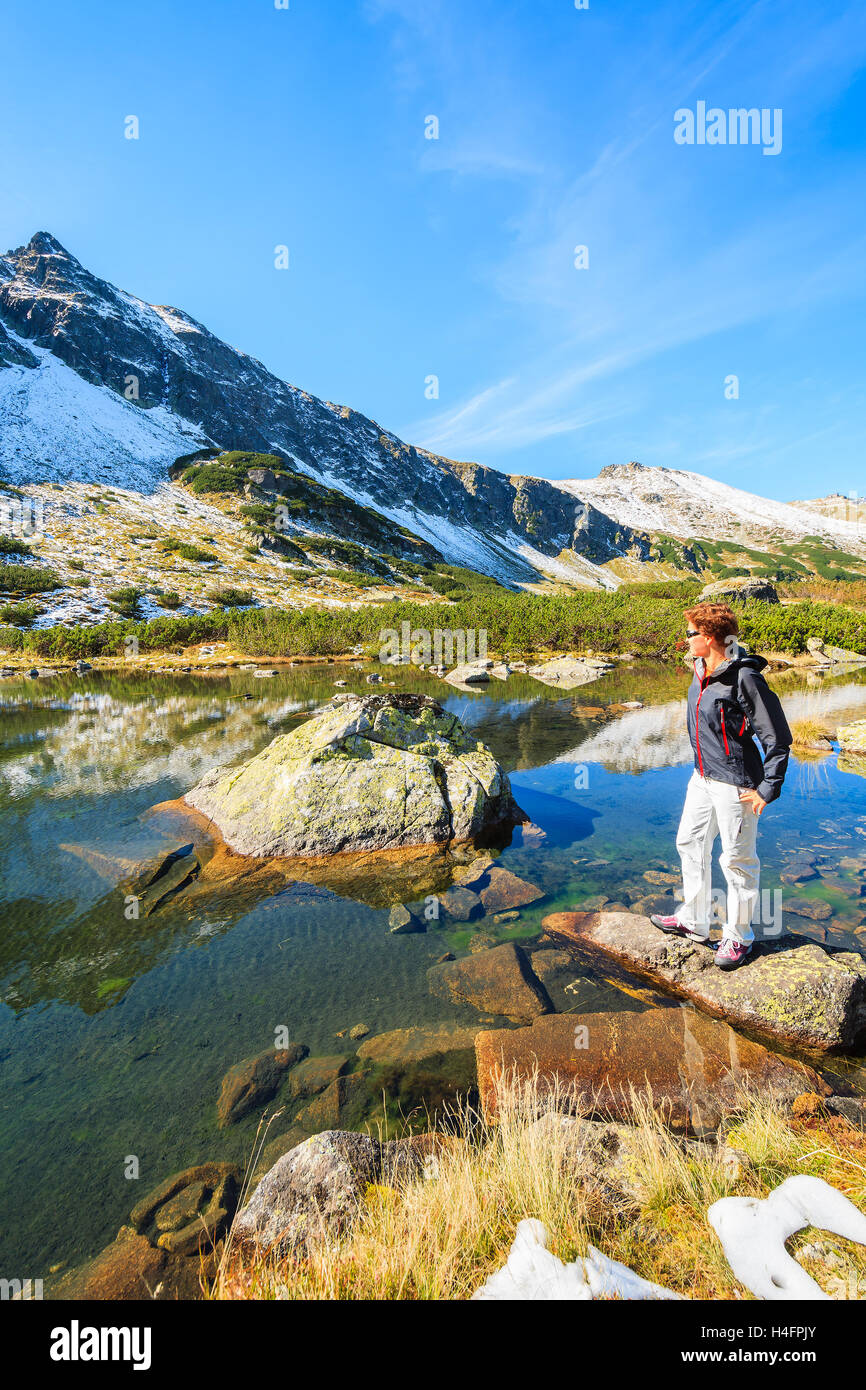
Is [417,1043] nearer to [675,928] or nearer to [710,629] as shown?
[675,928]

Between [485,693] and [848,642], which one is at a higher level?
[848,642]

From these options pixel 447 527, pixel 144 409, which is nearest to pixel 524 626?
pixel 144 409

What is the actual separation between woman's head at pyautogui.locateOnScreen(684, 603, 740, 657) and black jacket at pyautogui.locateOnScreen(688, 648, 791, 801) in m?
0.22

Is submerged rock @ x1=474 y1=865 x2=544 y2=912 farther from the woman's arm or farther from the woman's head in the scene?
the woman's head

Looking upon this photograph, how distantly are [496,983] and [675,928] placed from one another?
7.30 ft

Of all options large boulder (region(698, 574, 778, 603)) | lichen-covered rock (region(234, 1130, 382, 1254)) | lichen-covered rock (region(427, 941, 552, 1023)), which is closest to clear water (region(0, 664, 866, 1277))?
lichen-covered rock (region(427, 941, 552, 1023))

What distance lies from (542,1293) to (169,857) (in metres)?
8.09

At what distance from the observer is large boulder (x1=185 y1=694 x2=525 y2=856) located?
30.8 feet

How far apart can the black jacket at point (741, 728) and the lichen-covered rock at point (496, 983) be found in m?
2.92

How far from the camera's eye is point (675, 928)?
6.43m

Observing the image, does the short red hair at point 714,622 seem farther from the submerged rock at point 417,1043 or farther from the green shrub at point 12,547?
the green shrub at point 12,547

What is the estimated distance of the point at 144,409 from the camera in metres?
138

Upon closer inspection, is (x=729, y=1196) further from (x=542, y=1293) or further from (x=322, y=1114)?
(x=322, y=1114)
